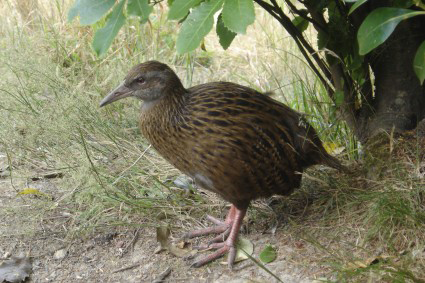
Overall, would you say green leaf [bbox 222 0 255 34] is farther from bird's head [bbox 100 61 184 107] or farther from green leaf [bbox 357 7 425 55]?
bird's head [bbox 100 61 184 107]

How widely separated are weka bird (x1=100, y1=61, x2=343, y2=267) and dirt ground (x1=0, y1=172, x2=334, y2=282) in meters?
0.13

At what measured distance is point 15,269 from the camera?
10.9 feet

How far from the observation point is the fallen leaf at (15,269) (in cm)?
323

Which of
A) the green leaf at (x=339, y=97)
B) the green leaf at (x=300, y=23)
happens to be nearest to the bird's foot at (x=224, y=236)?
the green leaf at (x=339, y=97)

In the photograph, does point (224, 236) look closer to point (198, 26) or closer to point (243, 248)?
point (243, 248)

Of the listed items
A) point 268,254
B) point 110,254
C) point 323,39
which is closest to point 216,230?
point 268,254

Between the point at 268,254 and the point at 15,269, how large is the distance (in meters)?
1.39

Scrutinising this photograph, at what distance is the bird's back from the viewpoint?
3.13 m

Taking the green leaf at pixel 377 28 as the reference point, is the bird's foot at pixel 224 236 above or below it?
below

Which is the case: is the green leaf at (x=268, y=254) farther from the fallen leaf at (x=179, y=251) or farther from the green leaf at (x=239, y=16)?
the green leaf at (x=239, y=16)

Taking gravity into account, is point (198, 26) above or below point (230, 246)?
above

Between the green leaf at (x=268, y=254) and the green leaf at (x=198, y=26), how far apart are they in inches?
54.5

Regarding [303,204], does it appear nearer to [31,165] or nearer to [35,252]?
[35,252]

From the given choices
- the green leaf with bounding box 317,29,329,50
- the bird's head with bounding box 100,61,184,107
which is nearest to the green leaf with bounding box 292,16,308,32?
the green leaf with bounding box 317,29,329,50
